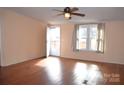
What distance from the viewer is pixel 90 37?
21.0 ft

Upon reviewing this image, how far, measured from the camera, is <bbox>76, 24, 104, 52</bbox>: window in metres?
6.08

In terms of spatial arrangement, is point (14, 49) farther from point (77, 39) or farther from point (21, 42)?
point (77, 39)

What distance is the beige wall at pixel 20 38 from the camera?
15.3ft

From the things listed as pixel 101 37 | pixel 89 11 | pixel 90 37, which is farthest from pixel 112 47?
pixel 89 11

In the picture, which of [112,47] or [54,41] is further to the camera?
[54,41]

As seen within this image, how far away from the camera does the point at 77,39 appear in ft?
22.0

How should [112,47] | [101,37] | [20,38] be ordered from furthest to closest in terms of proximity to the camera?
1. [101,37]
2. [112,47]
3. [20,38]

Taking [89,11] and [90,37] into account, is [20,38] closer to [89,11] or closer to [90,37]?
[89,11]

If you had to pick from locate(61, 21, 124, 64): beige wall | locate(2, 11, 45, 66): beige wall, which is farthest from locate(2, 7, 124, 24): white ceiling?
locate(61, 21, 124, 64): beige wall

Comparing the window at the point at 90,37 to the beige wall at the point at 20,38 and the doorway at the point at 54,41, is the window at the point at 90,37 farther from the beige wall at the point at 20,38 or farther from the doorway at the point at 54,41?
the beige wall at the point at 20,38

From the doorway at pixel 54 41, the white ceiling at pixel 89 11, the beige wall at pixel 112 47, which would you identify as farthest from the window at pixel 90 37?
the doorway at pixel 54 41

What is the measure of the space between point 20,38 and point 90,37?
3.34m

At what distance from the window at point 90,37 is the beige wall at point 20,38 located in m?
2.11
